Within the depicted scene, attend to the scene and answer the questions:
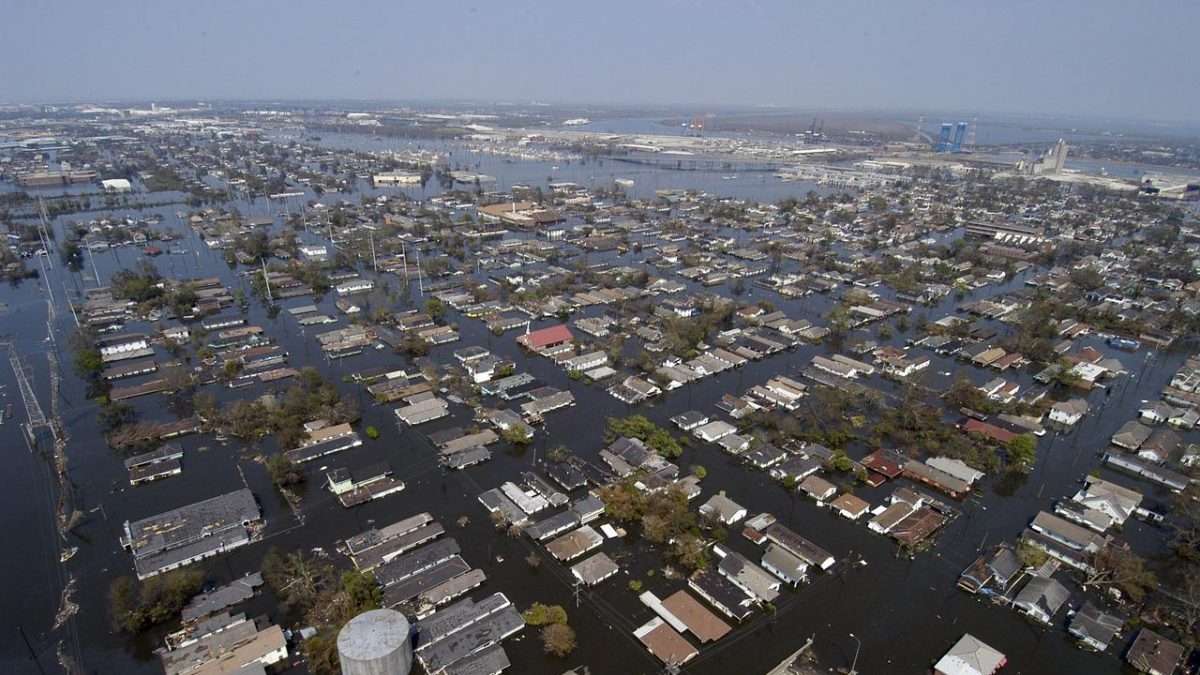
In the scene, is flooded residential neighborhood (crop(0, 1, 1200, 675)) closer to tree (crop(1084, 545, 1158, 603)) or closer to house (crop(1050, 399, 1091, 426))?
tree (crop(1084, 545, 1158, 603))

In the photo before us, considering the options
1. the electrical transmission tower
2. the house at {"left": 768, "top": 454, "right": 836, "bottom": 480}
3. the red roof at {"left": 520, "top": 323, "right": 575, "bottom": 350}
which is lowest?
the house at {"left": 768, "top": 454, "right": 836, "bottom": 480}

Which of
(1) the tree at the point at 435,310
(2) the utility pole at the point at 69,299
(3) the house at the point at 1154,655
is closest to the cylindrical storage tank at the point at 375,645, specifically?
(3) the house at the point at 1154,655

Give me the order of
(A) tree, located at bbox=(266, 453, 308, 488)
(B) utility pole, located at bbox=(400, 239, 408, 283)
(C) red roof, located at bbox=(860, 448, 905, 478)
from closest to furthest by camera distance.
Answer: (A) tree, located at bbox=(266, 453, 308, 488)
(C) red roof, located at bbox=(860, 448, 905, 478)
(B) utility pole, located at bbox=(400, 239, 408, 283)

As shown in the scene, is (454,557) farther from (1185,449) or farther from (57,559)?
(1185,449)

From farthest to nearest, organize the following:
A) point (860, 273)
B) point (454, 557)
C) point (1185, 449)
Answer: point (860, 273) < point (1185, 449) < point (454, 557)

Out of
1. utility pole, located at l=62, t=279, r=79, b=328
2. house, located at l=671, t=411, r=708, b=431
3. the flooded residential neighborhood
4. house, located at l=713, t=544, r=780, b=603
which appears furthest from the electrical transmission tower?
house, located at l=713, t=544, r=780, b=603

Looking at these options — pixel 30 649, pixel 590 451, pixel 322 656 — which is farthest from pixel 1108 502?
pixel 30 649

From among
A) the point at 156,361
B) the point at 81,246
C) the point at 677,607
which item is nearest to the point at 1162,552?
the point at 677,607
